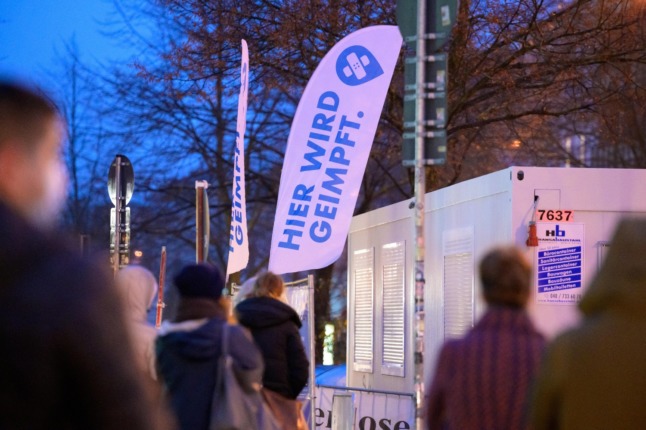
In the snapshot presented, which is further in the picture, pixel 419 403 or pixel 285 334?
pixel 419 403

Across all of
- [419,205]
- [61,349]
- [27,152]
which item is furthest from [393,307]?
[61,349]

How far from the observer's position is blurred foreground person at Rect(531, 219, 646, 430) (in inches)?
133

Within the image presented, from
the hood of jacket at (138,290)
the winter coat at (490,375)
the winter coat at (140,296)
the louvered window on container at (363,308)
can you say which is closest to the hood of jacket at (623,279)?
the winter coat at (490,375)

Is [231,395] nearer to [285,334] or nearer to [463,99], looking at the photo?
[285,334]

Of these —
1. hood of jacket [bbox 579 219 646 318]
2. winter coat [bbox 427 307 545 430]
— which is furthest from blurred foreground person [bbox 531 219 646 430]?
winter coat [bbox 427 307 545 430]

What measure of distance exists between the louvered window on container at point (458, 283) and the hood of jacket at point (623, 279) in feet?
28.5

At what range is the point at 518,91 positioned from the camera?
20359 millimetres

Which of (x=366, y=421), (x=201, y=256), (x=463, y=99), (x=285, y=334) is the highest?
(x=463, y=99)

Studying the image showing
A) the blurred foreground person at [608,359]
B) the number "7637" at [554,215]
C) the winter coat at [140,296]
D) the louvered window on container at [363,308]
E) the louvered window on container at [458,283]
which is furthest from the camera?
the louvered window on container at [363,308]

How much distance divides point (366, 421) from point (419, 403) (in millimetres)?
4583

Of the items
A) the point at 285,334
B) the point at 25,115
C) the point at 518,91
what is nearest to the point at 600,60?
the point at 518,91

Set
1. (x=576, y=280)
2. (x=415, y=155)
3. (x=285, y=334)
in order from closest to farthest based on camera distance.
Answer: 1. (x=285, y=334)
2. (x=415, y=155)
3. (x=576, y=280)

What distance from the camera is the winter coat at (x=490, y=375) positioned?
4.96 m

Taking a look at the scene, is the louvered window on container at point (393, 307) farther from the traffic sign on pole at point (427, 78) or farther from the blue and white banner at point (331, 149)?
the traffic sign on pole at point (427, 78)
